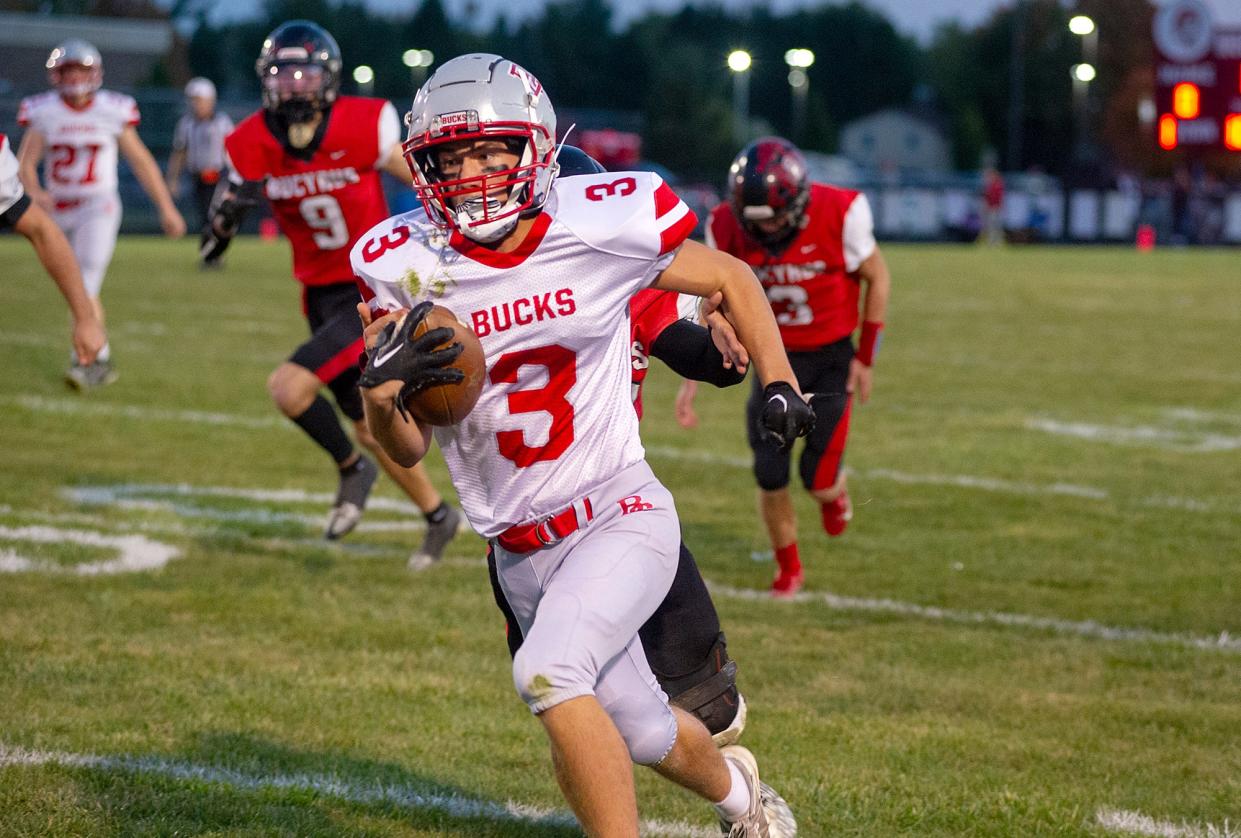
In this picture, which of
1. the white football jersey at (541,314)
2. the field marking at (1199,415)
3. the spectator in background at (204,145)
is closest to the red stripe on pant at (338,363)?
the white football jersey at (541,314)

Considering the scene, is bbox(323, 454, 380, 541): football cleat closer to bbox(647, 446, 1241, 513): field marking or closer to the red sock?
the red sock

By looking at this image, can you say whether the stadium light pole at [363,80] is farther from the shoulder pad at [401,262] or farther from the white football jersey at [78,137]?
the shoulder pad at [401,262]

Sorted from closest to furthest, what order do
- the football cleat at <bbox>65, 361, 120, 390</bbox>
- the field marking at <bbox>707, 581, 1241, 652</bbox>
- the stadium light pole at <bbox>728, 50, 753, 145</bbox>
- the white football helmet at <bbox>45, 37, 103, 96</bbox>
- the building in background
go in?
the field marking at <bbox>707, 581, 1241, 652</bbox> < the football cleat at <bbox>65, 361, 120, 390</bbox> < the white football helmet at <bbox>45, 37, 103, 96</bbox> < the stadium light pole at <bbox>728, 50, 753, 145</bbox> < the building in background

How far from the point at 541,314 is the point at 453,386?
298mm

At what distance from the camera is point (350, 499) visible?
6699 millimetres

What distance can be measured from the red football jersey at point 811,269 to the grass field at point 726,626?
91 cm

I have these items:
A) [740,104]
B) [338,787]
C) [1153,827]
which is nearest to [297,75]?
[338,787]

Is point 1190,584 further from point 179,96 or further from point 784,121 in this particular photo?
point 784,121

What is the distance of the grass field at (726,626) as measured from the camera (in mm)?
3959

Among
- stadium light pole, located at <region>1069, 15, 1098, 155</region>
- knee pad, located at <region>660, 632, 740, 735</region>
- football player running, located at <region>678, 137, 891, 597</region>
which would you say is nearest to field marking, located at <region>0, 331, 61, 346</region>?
football player running, located at <region>678, 137, 891, 597</region>

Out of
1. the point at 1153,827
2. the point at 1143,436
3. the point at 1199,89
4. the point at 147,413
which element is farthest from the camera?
the point at 1199,89

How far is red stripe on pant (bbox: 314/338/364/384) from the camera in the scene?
6.38m

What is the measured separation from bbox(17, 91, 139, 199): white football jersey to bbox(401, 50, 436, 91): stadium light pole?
39.0 metres

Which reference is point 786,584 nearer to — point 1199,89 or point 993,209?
point 1199,89
